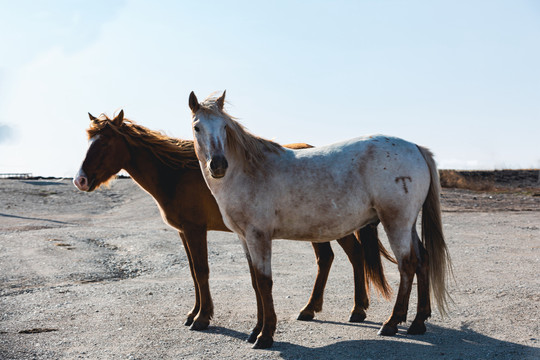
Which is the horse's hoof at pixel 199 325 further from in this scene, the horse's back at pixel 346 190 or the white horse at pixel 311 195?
the horse's back at pixel 346 190

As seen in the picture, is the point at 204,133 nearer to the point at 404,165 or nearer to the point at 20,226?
the point at 404,165

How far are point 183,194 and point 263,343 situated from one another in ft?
6.76

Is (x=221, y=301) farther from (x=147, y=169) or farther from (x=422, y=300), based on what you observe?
(x=422, y=300)

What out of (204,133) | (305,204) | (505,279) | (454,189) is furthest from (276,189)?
(454,189)

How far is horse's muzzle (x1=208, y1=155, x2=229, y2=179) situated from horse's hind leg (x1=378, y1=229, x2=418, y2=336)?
182cm

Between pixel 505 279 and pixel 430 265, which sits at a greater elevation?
pixel 430 265

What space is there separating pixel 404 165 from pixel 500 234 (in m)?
9.40

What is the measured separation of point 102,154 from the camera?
614 cm

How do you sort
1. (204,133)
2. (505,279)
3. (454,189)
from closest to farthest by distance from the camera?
(204,133)
(505,279)
(454,189)

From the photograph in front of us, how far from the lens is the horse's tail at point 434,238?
18.2 ft

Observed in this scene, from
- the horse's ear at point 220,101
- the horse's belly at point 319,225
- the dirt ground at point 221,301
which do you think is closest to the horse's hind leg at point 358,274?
the dirt ground at point 221,301

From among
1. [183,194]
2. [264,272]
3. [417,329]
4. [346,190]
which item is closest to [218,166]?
[264,272]

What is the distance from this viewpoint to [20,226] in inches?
621

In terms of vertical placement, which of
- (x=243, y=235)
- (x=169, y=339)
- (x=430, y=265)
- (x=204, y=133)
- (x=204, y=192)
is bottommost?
(x=169, y=339)
